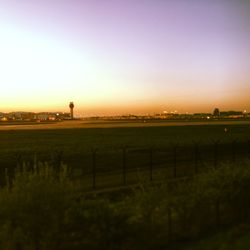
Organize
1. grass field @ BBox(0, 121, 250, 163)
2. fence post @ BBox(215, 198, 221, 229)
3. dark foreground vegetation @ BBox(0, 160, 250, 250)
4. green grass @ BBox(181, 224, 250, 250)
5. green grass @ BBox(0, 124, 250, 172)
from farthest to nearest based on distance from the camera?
grass field @ BBox(0, 121, 250, 163) < green grass @ BBox(0, 124, 250, 172) < fence post @ BBox(215, 198, 221, 229) < green grass @ BBox(181, 224, 250, 250) < dark foreground vegetation @ BBox(0, 160, 250, 250)

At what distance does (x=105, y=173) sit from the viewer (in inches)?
1066

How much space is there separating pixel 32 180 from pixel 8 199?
62 cm

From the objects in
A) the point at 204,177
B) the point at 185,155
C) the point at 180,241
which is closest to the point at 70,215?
the point at 180,241

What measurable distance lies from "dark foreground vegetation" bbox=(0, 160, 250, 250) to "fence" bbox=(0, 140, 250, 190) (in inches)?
284

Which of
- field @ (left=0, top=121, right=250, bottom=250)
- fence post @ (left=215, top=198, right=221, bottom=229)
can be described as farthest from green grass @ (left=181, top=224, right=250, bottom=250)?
fence post @ (left=215, top=198, right=221, bottom=229)

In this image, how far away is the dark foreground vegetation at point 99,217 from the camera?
367 inches

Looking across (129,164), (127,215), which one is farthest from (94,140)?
(127,215)

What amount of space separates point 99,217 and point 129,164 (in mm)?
21837

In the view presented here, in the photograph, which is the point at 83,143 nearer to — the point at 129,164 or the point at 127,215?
the point at 129,164

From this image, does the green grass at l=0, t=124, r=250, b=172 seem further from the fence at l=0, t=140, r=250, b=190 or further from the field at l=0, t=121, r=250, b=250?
the field at l=0, t=121, r=250, b=250

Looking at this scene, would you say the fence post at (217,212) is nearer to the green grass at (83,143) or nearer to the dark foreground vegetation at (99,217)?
the dark foreground vegetation at (99,217)

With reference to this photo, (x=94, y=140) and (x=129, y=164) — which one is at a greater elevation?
(x=129, y=164)

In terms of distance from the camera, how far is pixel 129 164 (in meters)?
31.6

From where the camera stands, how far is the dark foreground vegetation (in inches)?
367
